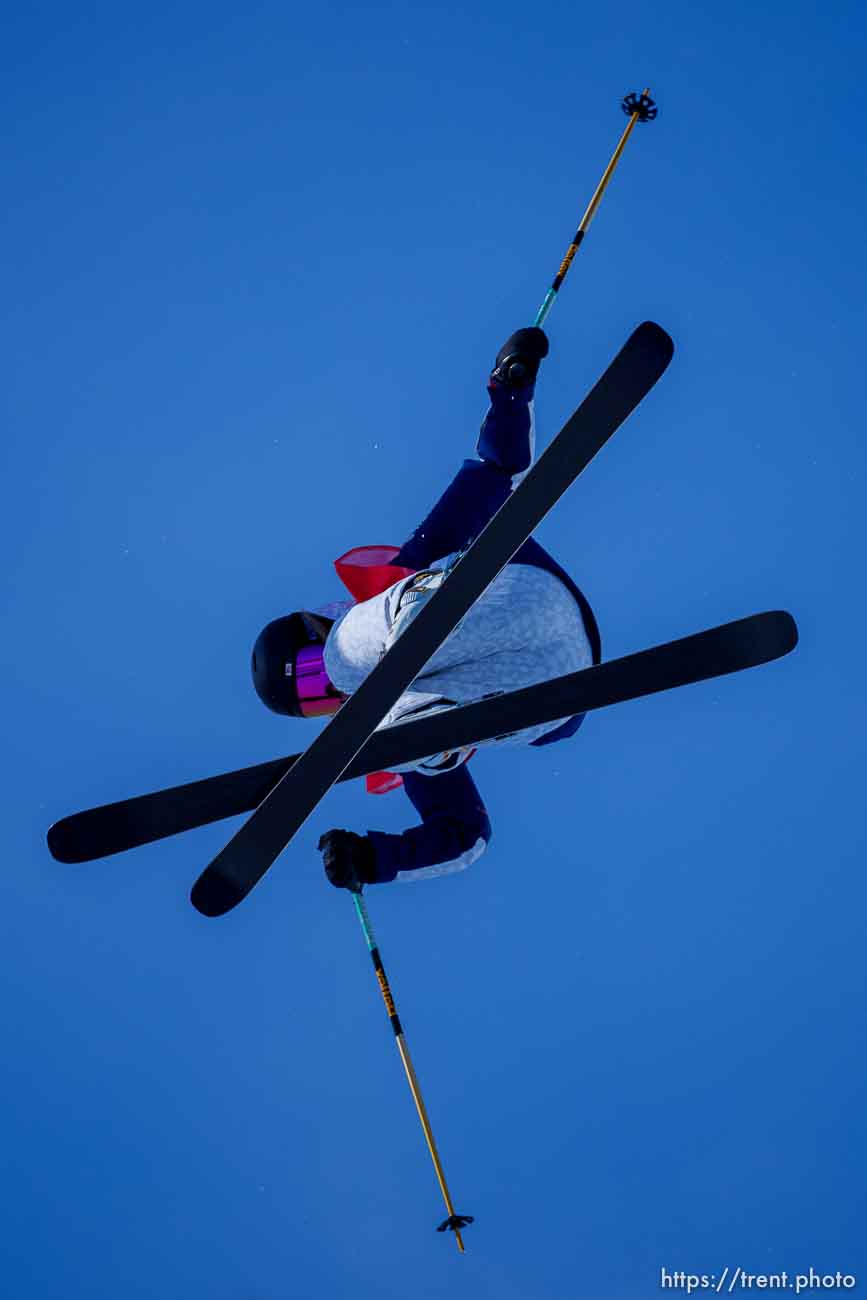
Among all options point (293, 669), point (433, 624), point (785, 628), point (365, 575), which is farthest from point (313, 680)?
point (785, 628)

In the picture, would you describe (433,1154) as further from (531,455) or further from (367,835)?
(531,455)

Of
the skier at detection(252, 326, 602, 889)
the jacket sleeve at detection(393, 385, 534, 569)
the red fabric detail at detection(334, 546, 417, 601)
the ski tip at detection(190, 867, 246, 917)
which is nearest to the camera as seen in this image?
the ski tip at detection(190, 867, 246, 917)

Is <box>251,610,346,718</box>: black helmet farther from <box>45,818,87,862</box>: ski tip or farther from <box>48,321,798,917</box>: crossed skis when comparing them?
<box>45,818,87,862</box>: ski tip

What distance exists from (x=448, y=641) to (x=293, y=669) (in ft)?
2.06

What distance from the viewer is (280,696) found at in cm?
341

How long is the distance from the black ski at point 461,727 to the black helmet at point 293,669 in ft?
1.25

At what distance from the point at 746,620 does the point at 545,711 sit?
0.59m

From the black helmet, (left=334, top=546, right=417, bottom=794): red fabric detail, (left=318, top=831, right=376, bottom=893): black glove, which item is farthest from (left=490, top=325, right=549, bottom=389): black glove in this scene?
(left=318, top=831, right=376, bottom=893): black glove

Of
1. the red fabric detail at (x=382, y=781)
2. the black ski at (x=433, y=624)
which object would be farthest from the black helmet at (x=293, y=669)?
the black ski at (x=433, y=624)

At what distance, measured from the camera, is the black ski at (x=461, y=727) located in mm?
2809

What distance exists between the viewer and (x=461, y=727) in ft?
9.67

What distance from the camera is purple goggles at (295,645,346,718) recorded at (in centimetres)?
338

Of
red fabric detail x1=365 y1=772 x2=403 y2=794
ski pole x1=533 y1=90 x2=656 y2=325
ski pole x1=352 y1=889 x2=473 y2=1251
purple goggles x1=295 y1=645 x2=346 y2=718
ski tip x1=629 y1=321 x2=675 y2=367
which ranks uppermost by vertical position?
ski pole x1=533 y1=90 x2=656 y2=325

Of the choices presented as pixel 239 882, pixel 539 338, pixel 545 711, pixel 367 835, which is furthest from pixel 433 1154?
pixel 539 338
